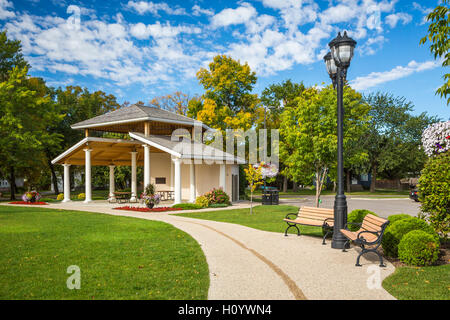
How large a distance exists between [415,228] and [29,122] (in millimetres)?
30844

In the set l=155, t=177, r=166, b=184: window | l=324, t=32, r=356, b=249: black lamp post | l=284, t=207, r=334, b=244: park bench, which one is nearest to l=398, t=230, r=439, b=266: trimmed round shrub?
l=324, t=32, r=356, b=249: black lamp post

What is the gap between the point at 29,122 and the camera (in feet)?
93.8

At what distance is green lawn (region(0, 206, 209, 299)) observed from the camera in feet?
16.6

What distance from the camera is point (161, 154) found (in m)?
25.7

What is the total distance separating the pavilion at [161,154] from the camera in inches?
820

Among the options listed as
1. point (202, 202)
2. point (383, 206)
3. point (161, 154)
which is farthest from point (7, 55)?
point (383, 206)

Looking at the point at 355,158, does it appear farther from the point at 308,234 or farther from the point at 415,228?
the point at 415,228

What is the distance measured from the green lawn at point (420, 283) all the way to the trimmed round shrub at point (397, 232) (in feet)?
2.86

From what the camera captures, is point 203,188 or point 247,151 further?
point 247,151

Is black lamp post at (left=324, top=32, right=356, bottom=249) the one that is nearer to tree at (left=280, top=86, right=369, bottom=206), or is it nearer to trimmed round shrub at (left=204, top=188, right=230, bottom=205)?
tree at (left=280, top=86, right=369, bottom=206)

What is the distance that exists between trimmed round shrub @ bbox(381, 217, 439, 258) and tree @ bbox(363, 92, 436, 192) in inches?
1373

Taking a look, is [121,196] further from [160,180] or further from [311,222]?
[311,222]

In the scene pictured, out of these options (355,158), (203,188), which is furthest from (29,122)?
(355,158)
